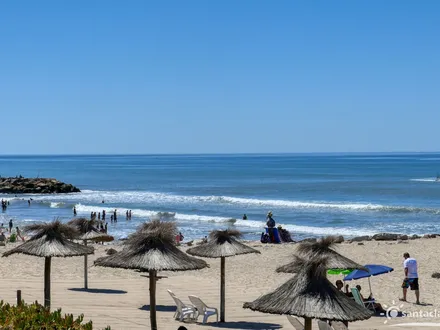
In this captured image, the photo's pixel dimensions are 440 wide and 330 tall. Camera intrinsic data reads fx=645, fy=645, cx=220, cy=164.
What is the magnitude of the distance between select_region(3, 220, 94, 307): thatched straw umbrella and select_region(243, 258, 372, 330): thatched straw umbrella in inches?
243

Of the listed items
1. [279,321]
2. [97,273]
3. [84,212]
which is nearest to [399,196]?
[84,212]

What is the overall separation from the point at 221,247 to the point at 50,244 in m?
3.84

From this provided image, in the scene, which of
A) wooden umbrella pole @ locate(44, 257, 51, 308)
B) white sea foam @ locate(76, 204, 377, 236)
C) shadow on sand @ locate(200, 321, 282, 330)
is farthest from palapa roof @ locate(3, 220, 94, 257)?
white sea foam @ locate(76, 204, 377, 236)

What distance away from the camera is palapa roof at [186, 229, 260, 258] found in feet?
48.3

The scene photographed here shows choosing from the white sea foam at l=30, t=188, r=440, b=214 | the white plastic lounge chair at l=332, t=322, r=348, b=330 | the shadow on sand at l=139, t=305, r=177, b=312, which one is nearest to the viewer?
the white plastic lounge chair at l=332, t=322, r=348, b=330

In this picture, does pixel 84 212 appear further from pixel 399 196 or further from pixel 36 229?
pixel 36 229

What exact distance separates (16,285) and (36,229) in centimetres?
438

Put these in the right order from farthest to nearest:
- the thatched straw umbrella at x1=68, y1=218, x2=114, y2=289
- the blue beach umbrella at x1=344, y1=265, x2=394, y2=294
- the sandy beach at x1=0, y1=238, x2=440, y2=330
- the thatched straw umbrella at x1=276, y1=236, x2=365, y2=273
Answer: the thatched straw umbrella at x1=68, y1=218, x2=114, y2=289 < the blue beach umbrella at x1=344, y1=265, x2=394, y2=294 < the sandy beach at x1=0, y1=238, x2=440, y2=330 < the thatched straw umbrella at x1=276, y1=236, x2=365, y2=273

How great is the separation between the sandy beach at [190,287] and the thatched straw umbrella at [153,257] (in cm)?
159

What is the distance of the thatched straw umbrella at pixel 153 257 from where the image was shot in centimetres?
1224

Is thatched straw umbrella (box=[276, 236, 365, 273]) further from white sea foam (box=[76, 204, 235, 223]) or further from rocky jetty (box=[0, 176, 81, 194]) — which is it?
rocky jetty (box=[0, 176, 81, 194])

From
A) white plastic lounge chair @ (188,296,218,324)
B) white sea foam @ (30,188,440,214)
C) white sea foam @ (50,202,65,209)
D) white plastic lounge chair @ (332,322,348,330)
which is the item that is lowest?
white plastic lounge chair @ (188,296,218,324)

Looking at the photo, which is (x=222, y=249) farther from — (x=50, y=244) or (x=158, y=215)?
(x=158, y=215)

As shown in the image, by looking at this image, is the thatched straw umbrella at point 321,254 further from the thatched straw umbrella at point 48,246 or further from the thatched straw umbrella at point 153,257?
the thatched straw umbrella at point 48,246
